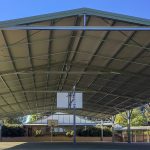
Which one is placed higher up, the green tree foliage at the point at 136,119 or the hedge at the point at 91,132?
the green tree foliage at the point at 136,119

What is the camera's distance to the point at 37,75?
33.7m

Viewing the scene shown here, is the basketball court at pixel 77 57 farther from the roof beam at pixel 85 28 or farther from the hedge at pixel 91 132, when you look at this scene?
the hedge at pixel 91 132

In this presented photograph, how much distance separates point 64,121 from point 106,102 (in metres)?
21.6

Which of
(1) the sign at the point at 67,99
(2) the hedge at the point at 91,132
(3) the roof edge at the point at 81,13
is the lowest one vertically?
(2) the hedge at the point at 91,132

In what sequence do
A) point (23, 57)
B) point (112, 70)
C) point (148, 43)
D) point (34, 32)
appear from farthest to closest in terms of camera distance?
point (112, 70)
point (23, 57)
point (148, 43)
point (34, 32)

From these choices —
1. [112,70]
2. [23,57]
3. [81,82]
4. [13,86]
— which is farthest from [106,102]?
[23,57]

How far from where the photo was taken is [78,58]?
2905 cm

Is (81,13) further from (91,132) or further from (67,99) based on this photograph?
(91,132)

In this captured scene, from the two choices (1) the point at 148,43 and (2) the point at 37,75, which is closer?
(1) the point at 148,43

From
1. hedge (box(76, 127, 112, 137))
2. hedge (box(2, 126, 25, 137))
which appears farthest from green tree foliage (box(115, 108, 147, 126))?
hedge (box(2, 126, 25, 137))

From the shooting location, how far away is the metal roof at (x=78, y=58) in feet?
61.2

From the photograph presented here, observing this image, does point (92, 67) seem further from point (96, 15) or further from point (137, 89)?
point (96, 15)

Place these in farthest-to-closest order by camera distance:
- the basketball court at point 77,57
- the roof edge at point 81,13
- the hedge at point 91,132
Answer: the hedge at point 91,132 → the basketball court at point 77,57 → the roof edge at point 81,13

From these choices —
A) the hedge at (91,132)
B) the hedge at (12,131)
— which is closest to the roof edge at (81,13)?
the hedge at (91,132)
